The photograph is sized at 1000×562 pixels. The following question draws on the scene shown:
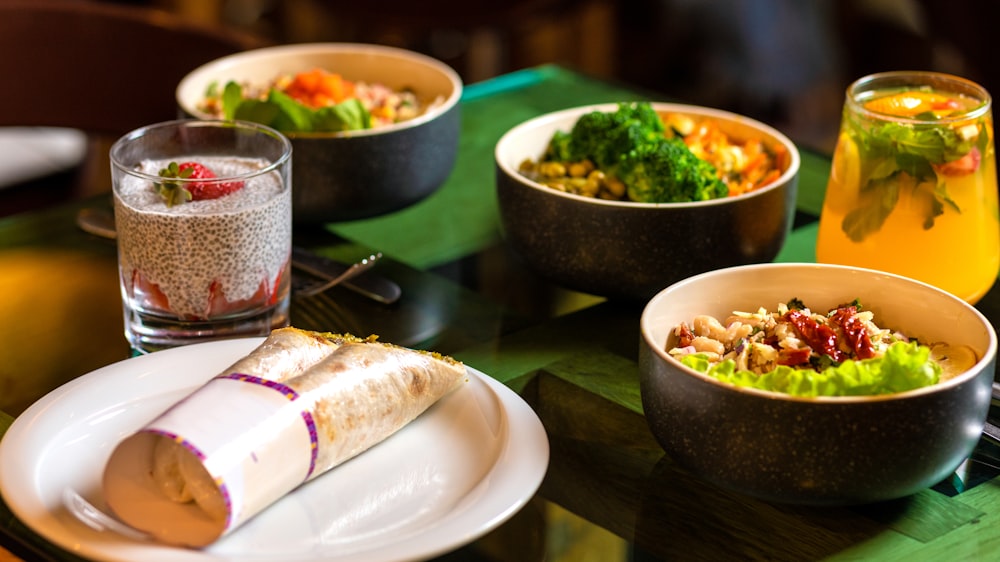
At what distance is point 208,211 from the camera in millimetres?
1211

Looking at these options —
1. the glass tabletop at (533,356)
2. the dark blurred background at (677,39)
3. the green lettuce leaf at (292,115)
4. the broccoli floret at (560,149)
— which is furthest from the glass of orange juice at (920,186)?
the dark blurred background at (677,39)

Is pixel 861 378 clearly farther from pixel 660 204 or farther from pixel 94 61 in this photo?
pixel 94 61

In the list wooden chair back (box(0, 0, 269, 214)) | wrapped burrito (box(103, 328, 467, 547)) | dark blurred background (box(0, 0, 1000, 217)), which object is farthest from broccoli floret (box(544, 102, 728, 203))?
dark blurred background (box(0, 0, 1000, 217))

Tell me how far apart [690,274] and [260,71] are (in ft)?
2.37

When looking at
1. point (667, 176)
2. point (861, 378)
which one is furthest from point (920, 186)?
point (861, 378)

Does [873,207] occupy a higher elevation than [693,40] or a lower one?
higher

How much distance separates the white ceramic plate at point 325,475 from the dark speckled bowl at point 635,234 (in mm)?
239

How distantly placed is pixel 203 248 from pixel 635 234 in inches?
16.5

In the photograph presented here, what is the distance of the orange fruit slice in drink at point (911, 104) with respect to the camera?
125 centimetres

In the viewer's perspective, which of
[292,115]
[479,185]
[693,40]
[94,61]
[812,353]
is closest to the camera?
[812,353]

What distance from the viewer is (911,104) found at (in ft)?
4.12

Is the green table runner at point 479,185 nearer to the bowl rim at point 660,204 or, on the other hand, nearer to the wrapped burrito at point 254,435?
the bowl rim at point 660,204

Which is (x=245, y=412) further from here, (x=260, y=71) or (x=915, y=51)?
(x=915, y=51)

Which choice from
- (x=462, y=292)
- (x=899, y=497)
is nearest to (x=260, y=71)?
(x=462, y=292)
